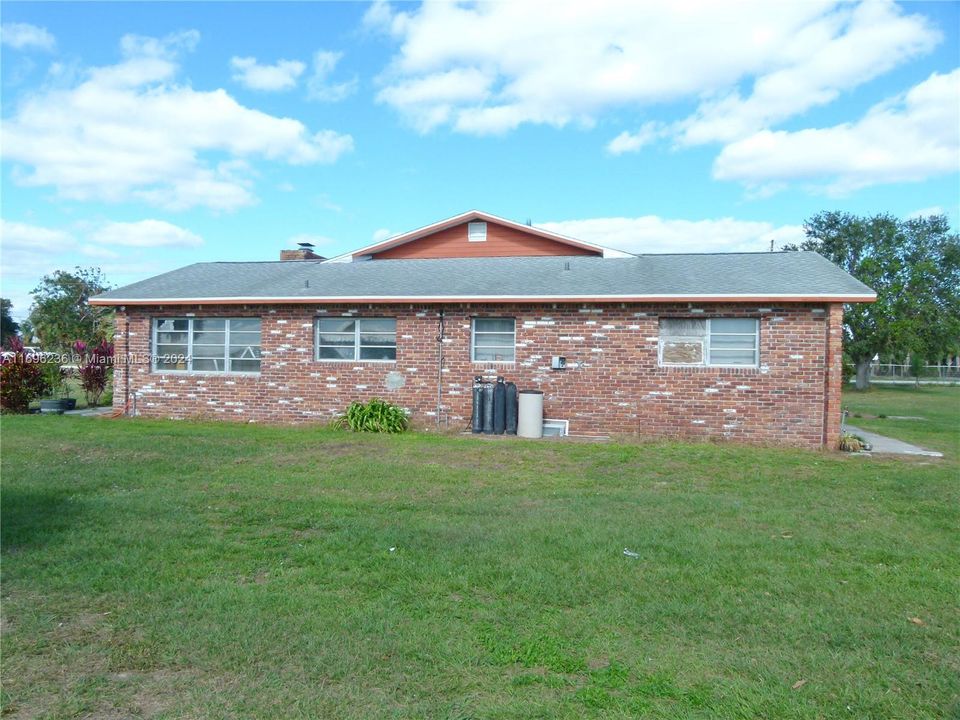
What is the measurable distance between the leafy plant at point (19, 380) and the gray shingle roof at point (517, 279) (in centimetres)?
291

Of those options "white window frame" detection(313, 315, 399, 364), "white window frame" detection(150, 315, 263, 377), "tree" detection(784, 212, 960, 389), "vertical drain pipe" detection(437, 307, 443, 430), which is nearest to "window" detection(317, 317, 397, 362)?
"white window frame" detection(313, 315, 399, 364)

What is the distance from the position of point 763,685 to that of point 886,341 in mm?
41369

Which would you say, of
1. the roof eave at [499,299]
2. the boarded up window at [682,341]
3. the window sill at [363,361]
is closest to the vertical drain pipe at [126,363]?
the roof eave at [499,299]

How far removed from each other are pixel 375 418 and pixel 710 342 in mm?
6294

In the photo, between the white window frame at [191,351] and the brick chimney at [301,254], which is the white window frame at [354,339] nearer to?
the white window frame at [191,351]

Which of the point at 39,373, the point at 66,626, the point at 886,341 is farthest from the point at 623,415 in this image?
the point at 886,341

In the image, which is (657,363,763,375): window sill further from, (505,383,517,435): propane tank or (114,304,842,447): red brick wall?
(505,383,517,435): propane tank

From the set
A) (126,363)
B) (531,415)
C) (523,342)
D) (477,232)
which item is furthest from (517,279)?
(126,363)

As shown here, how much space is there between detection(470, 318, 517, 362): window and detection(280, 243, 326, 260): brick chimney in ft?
28.3

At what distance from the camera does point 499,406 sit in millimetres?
14398

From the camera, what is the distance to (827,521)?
24.4ft

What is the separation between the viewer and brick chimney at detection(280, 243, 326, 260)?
21.9 m

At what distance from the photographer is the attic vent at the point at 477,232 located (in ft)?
66.0

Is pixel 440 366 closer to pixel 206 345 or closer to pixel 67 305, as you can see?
pixel 206 345
